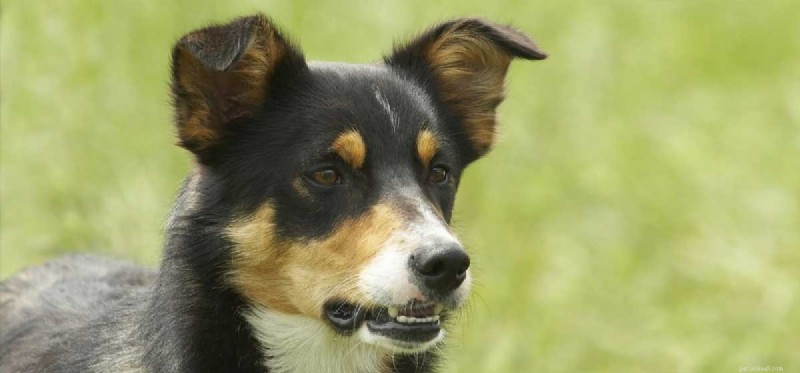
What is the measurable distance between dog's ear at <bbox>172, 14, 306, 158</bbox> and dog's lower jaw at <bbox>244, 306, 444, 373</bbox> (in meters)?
0.74

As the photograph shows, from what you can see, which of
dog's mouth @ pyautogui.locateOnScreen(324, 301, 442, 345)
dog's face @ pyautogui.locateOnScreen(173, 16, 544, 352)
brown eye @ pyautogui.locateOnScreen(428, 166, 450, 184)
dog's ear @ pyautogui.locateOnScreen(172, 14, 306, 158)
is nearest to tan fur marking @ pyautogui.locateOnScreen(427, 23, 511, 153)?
dog's face @ pyautogui.locateOnScreen(173, 16, 544, 352)

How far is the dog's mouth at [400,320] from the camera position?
4992 mm

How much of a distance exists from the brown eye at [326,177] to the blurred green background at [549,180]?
2517 millimetres

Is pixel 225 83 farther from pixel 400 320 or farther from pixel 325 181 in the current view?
pixel 400 320

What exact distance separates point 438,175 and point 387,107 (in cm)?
36

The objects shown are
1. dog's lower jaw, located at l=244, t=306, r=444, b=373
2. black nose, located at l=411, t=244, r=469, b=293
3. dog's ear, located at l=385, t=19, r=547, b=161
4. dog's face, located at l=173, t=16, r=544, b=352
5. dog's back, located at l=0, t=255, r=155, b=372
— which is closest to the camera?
black nose, located at l=411, t=244, r=469, b=293

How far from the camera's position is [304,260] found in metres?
5.10

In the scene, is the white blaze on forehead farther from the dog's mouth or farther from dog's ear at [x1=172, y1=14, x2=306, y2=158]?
the dog's mouth

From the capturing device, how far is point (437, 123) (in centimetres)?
560

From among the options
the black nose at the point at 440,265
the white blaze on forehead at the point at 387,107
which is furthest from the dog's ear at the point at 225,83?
the black nose at the point at 440,265

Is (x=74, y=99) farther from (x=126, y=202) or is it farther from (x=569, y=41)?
(x=569, y=41)

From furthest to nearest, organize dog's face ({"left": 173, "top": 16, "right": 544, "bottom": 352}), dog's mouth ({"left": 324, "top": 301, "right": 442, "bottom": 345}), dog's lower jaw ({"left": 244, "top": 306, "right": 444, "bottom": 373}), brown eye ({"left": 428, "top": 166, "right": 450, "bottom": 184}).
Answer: brown eye ({"left": 428, "top": 166, "right": 450, "bottom": 184}) → dog's lower jaw ({"left": 244, "top": 306, "right": 444, "bottom": 373}) → dog's mouth ({"left": 324, "top": 301, "right": 442, "bottom": 345}) → dog's face ({"left": 173, "top": 16, "right": 544, "bottom": 352})

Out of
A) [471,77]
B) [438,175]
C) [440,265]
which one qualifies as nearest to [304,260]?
[440,265]

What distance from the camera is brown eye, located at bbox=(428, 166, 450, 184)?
5.42 metres
